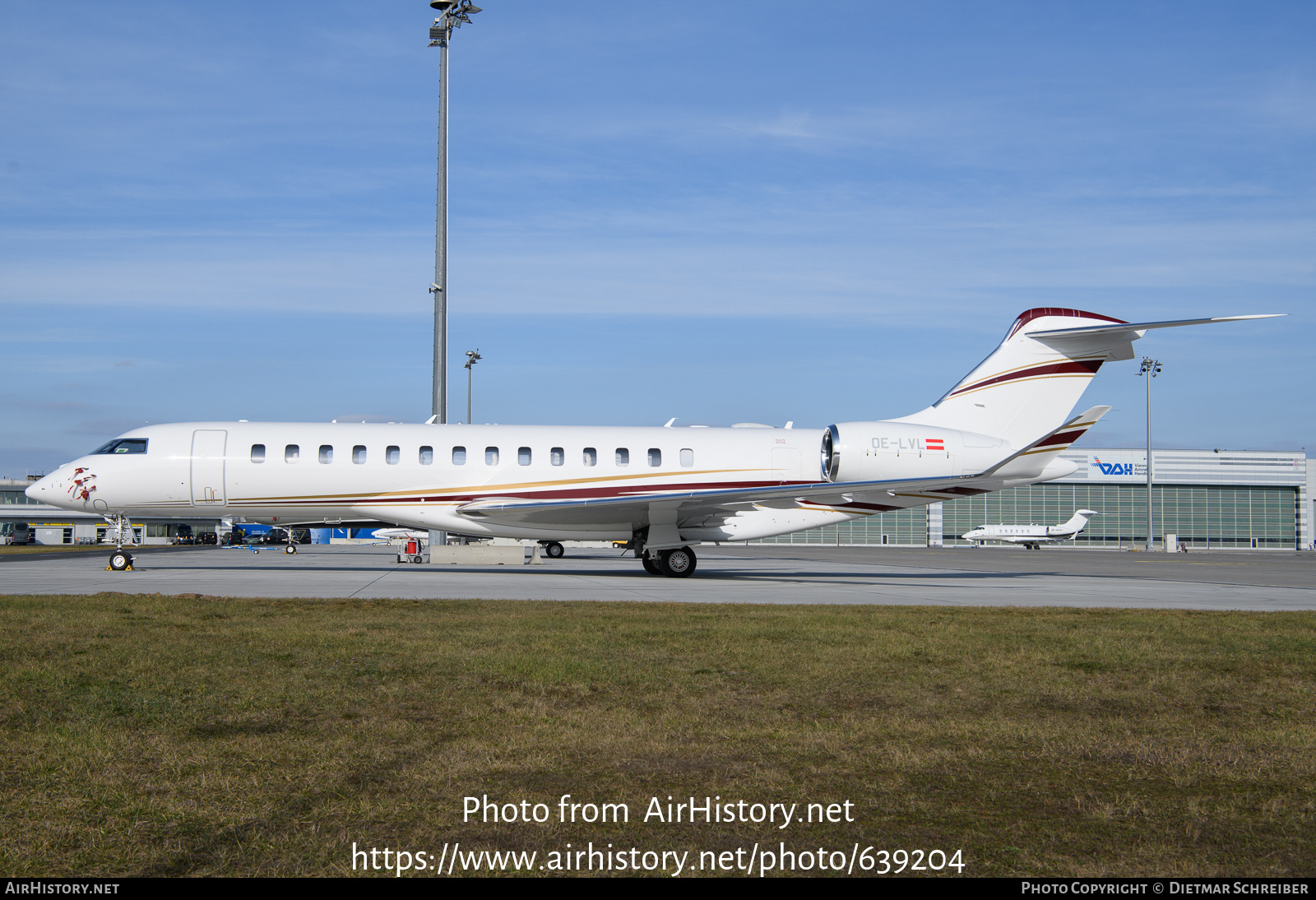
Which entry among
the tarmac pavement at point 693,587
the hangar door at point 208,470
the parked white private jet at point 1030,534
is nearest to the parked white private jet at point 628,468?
the hangar door at point 208,470

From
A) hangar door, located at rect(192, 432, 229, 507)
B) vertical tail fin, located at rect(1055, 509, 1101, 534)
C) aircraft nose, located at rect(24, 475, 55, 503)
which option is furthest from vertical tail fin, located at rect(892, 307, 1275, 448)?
vertical tail fin, located at rect(1055, 509, 1101, 534)

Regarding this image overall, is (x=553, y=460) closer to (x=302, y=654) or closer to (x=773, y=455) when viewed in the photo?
(x=773, y=455)

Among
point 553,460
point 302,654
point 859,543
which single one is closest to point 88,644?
point 302,654

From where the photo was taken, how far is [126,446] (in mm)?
21422

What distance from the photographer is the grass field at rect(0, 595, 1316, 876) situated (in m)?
4.11

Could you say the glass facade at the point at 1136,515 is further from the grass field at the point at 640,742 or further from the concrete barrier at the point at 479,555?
the grass field at the point at 640,742

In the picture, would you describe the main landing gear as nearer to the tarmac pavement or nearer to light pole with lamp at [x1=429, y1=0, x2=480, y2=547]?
the tarmac pavement

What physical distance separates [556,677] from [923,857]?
13.7 ft

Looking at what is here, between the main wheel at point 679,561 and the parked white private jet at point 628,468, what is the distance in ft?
0.11

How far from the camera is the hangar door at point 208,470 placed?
21109 millimetres

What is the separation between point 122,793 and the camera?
4.54 meters

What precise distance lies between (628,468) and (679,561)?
2.52 meters

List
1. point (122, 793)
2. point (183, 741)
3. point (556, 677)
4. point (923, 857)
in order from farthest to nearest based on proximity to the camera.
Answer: point (556, 677), point (183, 741), point (122, 793), point (923, 857)

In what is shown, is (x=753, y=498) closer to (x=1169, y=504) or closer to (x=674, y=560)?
(x=674, y=560)
